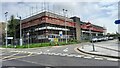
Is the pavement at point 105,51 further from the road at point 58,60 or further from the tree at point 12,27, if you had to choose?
the tree at point 12,27

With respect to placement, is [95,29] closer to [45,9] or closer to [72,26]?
[72,26]

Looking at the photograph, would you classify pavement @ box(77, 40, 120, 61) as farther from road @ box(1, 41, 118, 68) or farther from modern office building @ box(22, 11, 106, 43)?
modern office building @ box(22, 11, 106, 43)

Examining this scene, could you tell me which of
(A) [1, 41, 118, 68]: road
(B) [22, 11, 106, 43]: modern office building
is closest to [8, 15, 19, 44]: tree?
(B) [22, 11, 106, 43]: modern office building

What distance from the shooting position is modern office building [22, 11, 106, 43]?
66.2 meters

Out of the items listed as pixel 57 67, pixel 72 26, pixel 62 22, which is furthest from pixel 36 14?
pixel 57 67

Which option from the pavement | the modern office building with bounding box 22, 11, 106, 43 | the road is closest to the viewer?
the road

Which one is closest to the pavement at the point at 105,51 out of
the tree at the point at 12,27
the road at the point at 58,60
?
the road at the point at 58,60

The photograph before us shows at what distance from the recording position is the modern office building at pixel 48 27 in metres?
66.2

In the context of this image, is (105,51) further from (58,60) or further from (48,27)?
(48,27)

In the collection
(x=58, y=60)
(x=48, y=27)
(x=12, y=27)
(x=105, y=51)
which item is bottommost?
(x=58, y=60)

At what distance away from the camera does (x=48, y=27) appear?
218ft

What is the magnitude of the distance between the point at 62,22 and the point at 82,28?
18.3m

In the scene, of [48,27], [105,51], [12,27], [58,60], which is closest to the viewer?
[58,60]

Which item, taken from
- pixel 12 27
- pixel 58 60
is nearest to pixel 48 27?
pixel 12 27
